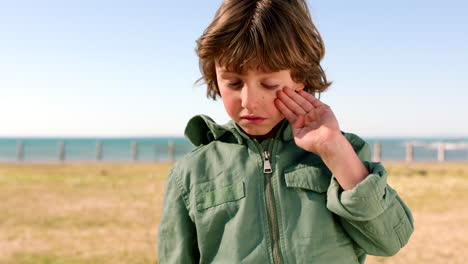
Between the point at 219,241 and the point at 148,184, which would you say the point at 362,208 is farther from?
the point at 148,184

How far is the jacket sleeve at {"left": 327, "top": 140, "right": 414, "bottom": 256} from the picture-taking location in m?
1.83

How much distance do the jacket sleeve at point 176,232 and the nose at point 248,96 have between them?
21.1 inches

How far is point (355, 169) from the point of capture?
1.91 metres

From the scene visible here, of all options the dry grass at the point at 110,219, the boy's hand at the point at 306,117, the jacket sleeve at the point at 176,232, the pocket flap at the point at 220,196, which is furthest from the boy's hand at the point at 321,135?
A: the dry grass at the point at 110,219

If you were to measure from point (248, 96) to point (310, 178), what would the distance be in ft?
1.42

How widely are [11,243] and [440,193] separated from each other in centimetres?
892

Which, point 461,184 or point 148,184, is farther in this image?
point 148,184

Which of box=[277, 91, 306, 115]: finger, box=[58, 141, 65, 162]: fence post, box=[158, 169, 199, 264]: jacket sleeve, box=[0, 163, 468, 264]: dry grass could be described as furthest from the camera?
box=[58, 141, 65, 162]: fence post

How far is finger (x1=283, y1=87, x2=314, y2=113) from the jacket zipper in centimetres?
23

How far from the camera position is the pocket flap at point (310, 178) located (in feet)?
6.71

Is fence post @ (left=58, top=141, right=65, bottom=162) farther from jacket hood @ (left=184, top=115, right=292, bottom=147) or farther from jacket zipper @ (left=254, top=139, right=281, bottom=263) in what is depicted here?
jacket zipper @ (left=254, top=139, right=281, bottom=263)

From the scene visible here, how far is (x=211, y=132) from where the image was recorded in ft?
7.82

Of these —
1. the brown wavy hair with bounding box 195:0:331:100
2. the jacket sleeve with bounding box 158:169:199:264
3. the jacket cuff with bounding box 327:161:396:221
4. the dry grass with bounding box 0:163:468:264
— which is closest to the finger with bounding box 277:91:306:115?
the brown wavy hair with bounding box 195:0:331:100

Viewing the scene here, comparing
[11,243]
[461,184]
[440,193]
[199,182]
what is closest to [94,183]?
[11,243]
